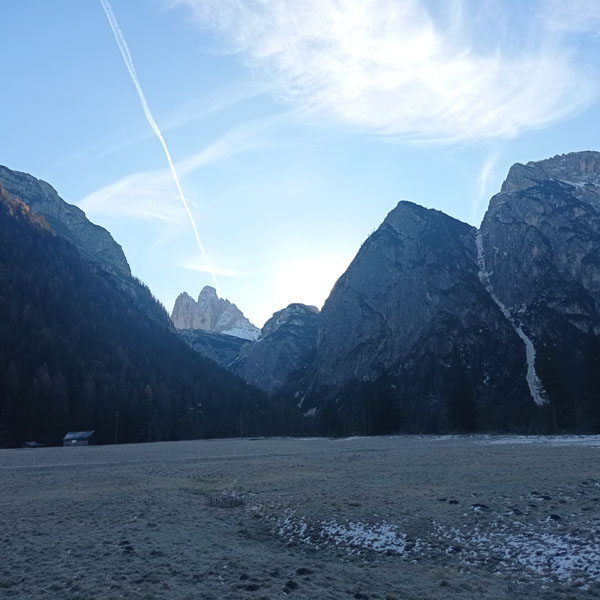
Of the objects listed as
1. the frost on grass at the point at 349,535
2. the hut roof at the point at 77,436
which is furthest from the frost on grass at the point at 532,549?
the hut roof at the point at 77,436

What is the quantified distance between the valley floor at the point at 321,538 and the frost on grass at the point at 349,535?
0.09m

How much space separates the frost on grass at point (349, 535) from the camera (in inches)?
711

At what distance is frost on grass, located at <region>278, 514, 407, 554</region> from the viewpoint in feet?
59.3

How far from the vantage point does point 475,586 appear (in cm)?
1380

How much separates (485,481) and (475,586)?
1530 cm

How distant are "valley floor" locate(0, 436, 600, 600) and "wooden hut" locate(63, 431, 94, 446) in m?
95.1

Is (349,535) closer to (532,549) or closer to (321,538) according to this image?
(321,538)

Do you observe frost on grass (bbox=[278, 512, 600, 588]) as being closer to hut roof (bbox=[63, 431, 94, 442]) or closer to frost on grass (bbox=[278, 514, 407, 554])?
frost on grass (bbox=[278, 514, 407, 554])

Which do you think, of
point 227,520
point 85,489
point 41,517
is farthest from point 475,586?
point 85,489

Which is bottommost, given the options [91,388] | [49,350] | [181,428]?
[181,428]

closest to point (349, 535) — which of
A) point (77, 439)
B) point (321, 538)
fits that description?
point (321, 538)

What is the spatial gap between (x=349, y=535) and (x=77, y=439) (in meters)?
117

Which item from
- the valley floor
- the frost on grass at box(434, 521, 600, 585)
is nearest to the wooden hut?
the valley floor

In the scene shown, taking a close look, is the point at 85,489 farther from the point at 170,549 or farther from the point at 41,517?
the point at 170,549
